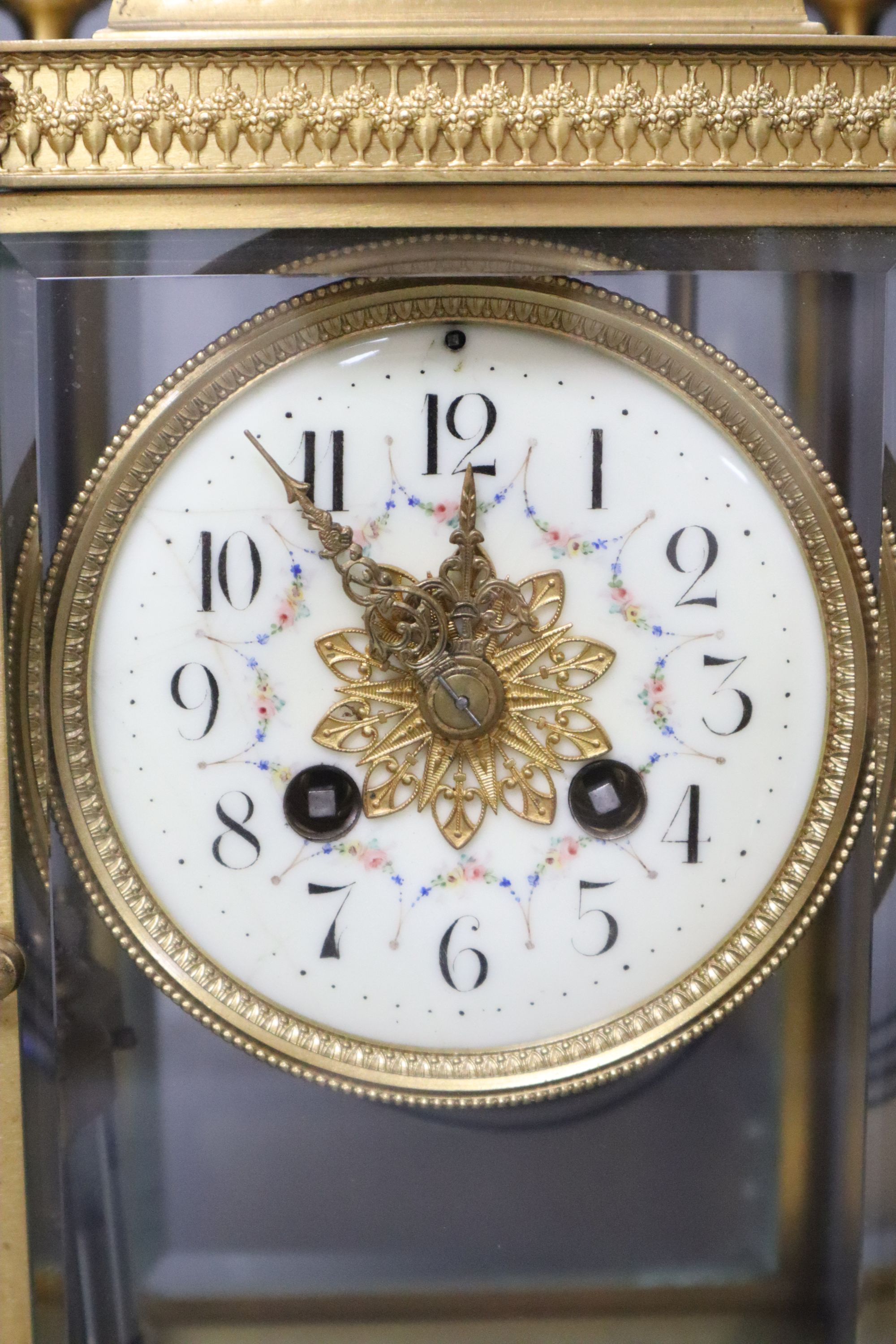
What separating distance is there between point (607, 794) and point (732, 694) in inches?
4.8

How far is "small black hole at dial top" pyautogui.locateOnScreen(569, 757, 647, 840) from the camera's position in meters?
0.78

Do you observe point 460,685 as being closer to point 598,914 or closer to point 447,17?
point 598,914

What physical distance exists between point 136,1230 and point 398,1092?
0.77 ft

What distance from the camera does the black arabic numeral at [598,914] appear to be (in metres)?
0.79

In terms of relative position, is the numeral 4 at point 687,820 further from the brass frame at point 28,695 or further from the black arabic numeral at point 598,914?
the brass frame at point 28,695

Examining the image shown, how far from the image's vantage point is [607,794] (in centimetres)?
78

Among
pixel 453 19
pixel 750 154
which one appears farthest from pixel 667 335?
pixel 453 19

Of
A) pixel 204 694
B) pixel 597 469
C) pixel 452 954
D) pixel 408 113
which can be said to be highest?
pixel 408 113

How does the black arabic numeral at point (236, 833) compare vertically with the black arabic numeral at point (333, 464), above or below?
below

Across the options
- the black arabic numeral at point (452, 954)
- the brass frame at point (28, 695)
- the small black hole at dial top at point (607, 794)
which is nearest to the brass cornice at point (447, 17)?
the brass frame at point (28, 695)

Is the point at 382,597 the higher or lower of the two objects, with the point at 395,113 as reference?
lower

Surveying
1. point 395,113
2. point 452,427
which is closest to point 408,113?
point 395,113

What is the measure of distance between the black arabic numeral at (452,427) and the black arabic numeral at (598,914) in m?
0.33

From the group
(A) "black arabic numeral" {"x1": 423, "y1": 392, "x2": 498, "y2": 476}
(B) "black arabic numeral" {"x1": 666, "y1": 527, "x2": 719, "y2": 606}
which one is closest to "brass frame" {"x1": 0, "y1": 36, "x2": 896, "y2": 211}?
(A) "black arabic numeral" {"x1": 423, "y1": 392, "x2": 498, "y2": 476}
